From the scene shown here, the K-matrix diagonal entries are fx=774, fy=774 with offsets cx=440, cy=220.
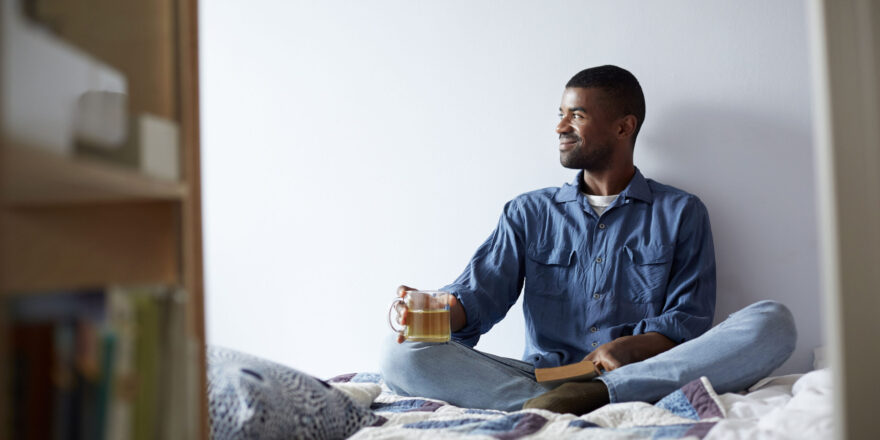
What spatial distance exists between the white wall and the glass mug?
62 cm

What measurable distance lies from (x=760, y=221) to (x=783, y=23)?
0.53 meters

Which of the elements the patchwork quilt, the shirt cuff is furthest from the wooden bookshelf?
the shirt cuff

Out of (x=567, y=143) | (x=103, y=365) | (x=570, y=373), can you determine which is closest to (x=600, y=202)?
(x=567, y=143)

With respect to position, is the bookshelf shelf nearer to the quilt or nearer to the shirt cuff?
the quilt

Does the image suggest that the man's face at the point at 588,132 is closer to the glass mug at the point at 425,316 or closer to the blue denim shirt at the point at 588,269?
the blue denim shirt at the point at 588,269

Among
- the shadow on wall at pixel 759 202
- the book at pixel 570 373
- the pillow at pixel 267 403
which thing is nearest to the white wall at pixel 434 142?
the shadow on wall at pixel 759 202

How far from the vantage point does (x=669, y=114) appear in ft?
7.04

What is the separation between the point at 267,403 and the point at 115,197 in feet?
1.22

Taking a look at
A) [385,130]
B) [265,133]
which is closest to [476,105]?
[385,130]

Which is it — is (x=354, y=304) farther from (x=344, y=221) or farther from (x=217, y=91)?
(x=217, y=91)

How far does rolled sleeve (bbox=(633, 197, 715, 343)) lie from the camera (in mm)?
1835

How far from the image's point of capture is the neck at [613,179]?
83.1 inches

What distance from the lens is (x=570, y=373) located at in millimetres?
1637

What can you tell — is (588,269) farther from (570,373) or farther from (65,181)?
(65,181)
